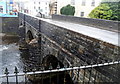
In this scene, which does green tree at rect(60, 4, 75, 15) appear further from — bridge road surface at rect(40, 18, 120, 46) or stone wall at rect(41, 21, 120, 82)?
stone wall at rect(41, 21, 120, 82)

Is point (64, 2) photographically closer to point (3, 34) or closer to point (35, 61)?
point (3, 34)

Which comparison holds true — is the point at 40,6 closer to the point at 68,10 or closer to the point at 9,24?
the point at 9,24

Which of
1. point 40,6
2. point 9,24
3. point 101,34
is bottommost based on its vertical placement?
point 101,34

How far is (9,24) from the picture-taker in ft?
105

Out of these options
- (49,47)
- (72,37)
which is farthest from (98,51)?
(49,47)

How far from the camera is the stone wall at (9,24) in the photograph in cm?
3152

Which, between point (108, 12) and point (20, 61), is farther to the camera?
point (108, 12)

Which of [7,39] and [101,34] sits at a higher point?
[101,34]

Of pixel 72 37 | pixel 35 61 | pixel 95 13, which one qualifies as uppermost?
pixel 95 13

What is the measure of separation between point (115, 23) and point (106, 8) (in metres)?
10.7

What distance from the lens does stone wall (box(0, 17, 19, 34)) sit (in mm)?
31516

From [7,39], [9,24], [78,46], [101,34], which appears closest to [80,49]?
[78,46]

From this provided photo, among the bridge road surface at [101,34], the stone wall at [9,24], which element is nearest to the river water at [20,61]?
the bridge road surface at [101,34]

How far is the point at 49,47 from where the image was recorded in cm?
919
